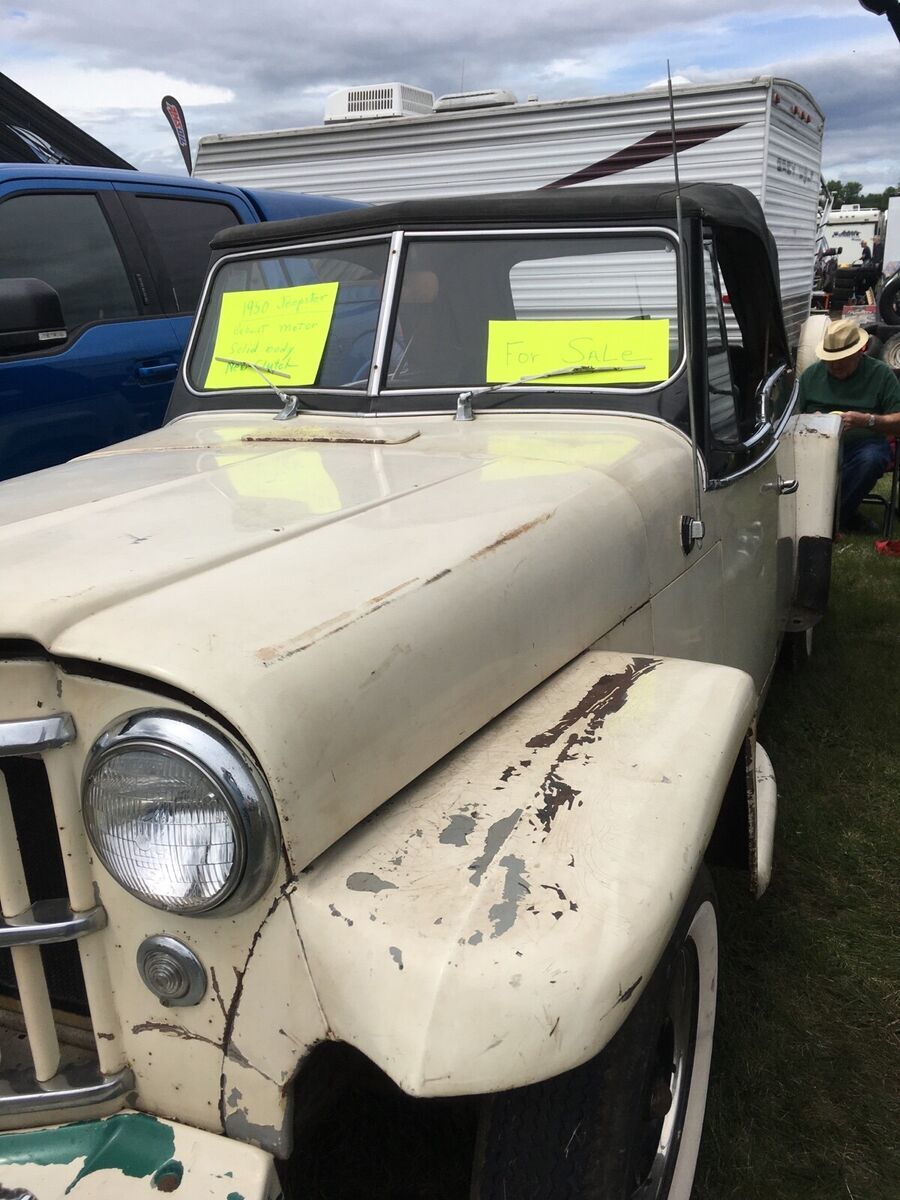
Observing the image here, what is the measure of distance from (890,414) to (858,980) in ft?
15.1

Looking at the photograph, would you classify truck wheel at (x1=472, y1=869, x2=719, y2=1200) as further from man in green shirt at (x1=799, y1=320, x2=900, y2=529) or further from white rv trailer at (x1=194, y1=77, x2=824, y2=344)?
white rv trailer at (x1=194, y1=77, x2=824, y2=344)

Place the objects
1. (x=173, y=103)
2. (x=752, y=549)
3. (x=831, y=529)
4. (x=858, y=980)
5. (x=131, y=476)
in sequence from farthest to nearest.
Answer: (x=173, y=103), (x=831, y=529), (x=752, y=549), (x=858, y=980), (x=131, y=476)

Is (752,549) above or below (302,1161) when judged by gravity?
above

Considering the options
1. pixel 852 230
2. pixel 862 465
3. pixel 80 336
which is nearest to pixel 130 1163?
pixel 80 336

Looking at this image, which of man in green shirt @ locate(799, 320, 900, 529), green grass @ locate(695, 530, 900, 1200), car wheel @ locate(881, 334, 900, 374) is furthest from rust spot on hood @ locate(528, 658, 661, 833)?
car wheel @ locate(881, 334, 900, 374)

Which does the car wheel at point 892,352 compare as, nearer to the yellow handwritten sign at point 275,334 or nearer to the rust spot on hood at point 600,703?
the yellow handwritten sign at point 275,334

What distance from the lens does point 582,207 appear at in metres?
2.57

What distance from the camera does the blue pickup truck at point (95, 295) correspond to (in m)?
4.04

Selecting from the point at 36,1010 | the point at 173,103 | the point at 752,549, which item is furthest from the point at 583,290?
the point at 173,103

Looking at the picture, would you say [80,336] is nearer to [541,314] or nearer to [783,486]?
[541,314]

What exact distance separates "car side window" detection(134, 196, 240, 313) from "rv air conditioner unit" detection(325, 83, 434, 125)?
14.7ft

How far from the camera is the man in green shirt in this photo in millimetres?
6145

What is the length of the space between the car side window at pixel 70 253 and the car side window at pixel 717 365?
9.15 feet

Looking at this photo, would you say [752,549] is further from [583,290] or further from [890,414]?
[890,414]
